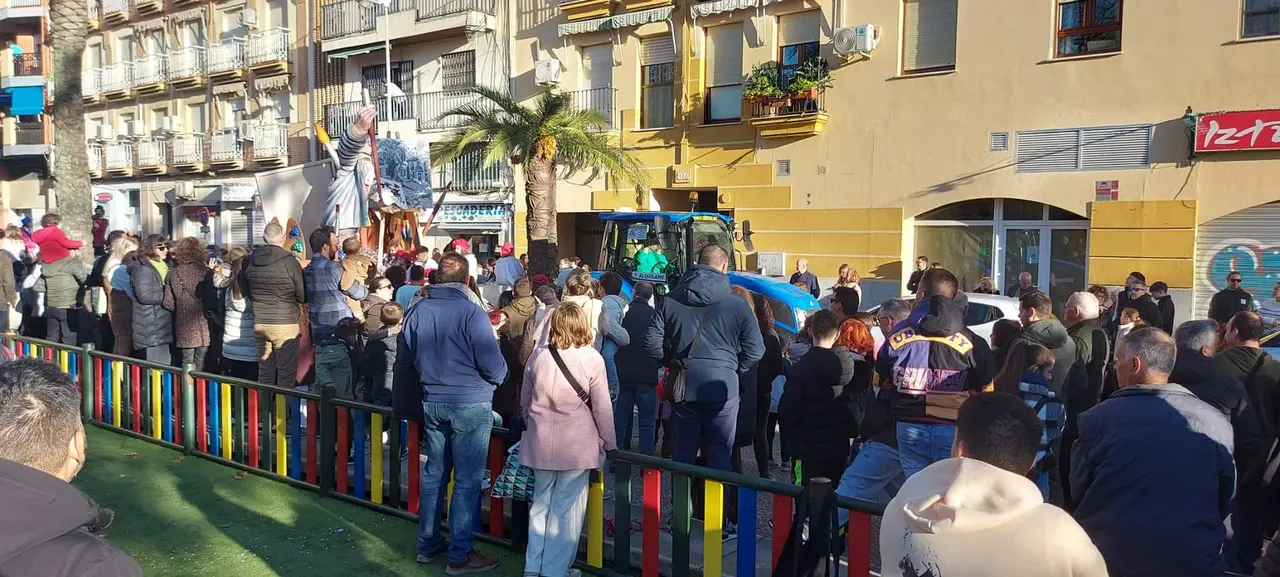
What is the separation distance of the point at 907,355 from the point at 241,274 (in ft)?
19.0

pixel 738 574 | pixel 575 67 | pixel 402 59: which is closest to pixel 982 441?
pixel 738 574

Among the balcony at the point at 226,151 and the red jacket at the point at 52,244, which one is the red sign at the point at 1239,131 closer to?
the red jacket at the point at 52,244

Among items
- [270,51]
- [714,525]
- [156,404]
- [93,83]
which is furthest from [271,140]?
[714,525]

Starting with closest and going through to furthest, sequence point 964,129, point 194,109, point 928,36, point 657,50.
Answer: point 964,129 → point 928,36 → point 657,50 → point 194,109

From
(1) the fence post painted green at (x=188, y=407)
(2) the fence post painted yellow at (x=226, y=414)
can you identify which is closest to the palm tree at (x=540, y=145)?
(1) the fence post painted green at (x=188, y=407)

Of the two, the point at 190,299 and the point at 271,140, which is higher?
the point at 271,140

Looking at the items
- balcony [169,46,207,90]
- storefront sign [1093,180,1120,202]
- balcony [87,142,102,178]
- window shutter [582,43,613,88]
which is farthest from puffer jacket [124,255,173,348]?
balcony [87,142,102,178]

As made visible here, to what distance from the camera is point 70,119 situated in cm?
1228

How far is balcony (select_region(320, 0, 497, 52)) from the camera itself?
22.7 m

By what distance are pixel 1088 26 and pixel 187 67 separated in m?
27.9

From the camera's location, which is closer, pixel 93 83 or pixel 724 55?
pixel 724 55

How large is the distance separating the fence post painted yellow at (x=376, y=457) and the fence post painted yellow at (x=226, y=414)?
1.68 metres

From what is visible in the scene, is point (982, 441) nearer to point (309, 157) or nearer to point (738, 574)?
point (738, 574)

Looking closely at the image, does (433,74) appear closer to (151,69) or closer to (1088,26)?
(151,69)
